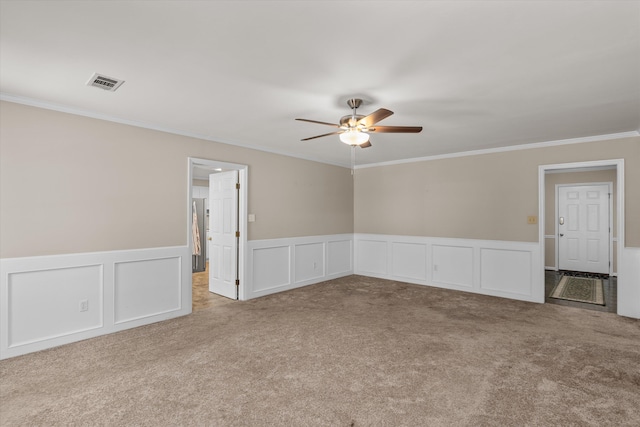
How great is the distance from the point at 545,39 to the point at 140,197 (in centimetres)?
416

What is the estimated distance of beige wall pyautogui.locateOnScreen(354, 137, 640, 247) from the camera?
4.31 metres

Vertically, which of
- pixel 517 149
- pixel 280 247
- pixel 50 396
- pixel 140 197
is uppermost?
pixel 517 149

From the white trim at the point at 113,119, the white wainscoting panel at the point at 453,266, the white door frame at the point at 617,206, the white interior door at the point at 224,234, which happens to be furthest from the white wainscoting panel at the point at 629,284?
the white interior door at the point at 224,234

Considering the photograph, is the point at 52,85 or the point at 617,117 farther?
the point at 617,117

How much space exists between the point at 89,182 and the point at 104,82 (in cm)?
130

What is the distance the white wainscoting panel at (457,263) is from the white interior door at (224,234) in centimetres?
295

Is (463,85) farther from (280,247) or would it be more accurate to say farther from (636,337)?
(280,247)

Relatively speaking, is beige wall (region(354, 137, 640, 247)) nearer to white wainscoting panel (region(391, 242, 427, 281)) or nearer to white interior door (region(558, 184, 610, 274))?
white wainscoting panel (region(391, 242, 427, 281))

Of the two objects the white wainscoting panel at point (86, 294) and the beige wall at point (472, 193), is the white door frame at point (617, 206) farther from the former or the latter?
the white wainscoting panel at point (86, 294)

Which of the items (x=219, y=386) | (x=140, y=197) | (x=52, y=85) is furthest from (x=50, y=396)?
(x=52, y=85)

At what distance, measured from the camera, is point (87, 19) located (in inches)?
71.1

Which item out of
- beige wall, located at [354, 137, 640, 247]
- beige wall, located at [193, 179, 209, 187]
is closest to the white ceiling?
beige wall, located at [354, 137, 640, 247]

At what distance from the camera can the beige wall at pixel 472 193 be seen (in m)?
4.31

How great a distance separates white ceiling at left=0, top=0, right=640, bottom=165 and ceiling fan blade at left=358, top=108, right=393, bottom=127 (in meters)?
0.25
